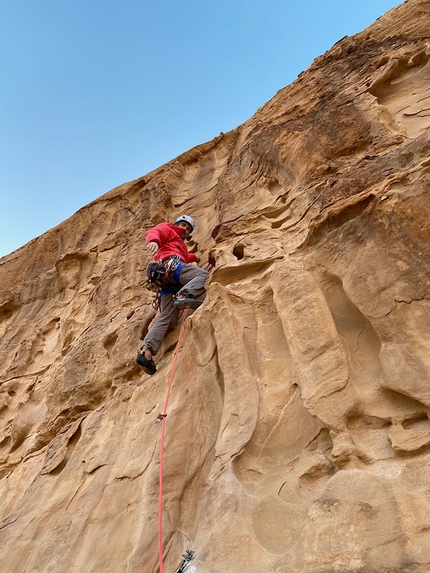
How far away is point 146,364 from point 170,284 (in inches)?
50.7

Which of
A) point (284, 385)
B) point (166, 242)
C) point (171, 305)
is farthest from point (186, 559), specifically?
point (166, 242)

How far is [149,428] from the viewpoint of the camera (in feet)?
15.9

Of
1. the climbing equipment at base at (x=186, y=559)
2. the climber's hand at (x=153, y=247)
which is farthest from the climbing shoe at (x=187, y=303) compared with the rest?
the climbing equipment at base at (x=186, y=559)

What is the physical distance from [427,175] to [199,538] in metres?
3.26

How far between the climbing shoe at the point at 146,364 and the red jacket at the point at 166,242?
1.60 meters

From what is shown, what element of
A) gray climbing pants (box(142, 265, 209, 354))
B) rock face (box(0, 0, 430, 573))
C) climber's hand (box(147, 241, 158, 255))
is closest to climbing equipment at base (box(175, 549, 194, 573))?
rock face (box(0, 0, 430, 573))

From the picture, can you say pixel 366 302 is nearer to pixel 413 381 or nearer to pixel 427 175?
pixel 413 381

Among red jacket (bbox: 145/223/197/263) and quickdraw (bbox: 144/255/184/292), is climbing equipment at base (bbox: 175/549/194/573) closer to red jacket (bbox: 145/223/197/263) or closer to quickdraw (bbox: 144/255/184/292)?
quickdraw (bbox: 144/255/184/292)

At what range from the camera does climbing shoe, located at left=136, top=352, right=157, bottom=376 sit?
18.3 ft

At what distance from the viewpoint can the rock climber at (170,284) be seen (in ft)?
18.6

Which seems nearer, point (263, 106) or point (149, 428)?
point (149, 428)

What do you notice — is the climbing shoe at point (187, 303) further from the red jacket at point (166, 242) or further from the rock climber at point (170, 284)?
the red jacket at point (166, 242)

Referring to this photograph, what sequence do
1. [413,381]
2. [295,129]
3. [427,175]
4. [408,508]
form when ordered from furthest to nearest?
1. [295,129]
2. [427,175]
3. [413,381]
4. [408,508]

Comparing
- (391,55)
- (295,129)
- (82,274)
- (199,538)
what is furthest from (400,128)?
(82,274)
